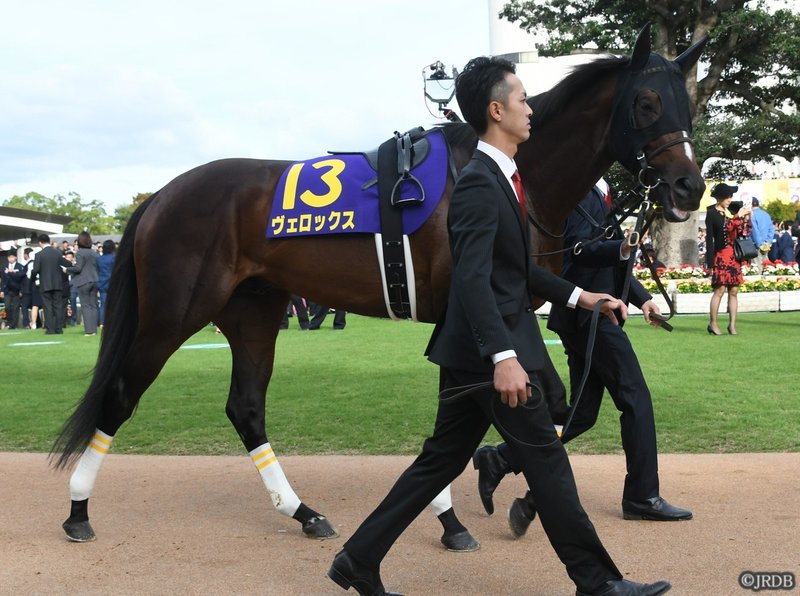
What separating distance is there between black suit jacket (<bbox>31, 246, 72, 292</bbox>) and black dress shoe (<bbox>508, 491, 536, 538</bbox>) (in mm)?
16394

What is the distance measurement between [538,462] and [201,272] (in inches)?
88.2

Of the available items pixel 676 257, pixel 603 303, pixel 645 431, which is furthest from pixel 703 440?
pixel 676 257

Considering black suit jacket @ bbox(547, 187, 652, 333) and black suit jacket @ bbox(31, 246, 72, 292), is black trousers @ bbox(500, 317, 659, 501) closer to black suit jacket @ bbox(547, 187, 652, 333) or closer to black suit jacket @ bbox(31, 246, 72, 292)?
black suit jacket @ bbox(547, 187, 652, 333)

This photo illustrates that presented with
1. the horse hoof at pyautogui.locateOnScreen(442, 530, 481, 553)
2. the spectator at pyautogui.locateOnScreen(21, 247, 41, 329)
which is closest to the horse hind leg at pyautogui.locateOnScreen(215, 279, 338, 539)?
the horse hoof at pyautogui.locateOnScreen(442, 530, 481, 553)

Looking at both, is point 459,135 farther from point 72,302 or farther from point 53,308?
point 72,302

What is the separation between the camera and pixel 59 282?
19.0m

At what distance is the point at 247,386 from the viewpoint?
16.2ft

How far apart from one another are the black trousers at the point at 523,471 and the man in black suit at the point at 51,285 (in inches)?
668

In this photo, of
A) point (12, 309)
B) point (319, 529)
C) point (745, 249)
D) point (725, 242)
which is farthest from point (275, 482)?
point (12, 309)

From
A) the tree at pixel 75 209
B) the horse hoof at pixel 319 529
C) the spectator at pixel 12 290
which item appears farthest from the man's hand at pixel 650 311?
the tree at pixel 75 209

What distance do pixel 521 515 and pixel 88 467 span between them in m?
2.08

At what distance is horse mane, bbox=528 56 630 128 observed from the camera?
14.6ft

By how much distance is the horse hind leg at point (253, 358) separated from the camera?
15.8ft

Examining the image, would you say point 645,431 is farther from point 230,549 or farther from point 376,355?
point 376,355
